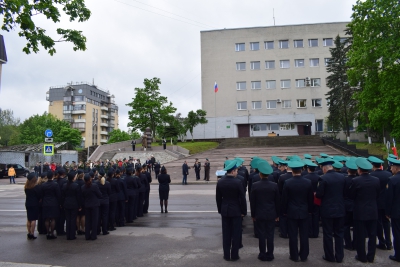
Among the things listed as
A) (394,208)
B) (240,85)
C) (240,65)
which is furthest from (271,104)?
(394,208)

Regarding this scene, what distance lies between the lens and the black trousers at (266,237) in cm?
646

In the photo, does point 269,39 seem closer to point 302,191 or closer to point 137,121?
point 137,121

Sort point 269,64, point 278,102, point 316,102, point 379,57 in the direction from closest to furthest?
point 379,57, point 316,102, point 278,102, point 269,64

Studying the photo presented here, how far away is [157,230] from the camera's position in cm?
928

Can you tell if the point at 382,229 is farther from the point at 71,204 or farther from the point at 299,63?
the point at 299,63

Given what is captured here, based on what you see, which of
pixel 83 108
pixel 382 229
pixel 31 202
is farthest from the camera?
pixel 83 108

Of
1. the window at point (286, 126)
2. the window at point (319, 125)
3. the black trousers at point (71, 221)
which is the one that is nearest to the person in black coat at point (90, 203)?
the black trousers at point (71, 221)

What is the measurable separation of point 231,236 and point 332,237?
2.03 meters

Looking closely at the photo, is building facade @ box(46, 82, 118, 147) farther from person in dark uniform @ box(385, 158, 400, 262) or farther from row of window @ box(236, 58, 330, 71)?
person in dark uniform @ box(385, 158, 400, 262)

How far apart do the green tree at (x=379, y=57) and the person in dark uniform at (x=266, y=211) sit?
75.6ft

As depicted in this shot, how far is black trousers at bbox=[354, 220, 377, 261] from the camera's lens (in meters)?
6.41

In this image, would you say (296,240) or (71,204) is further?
(71,204)

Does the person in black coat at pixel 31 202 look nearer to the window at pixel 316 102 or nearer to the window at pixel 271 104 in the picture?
the window at pixel 271 104

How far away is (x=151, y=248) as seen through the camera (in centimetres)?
746
